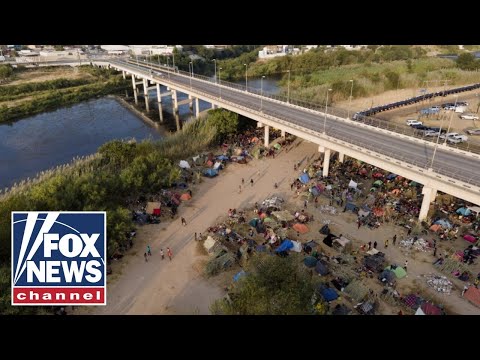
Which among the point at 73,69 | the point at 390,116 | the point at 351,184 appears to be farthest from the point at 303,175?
the point at 73,69

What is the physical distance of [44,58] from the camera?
428 feet

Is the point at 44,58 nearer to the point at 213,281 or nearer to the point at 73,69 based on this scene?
the point at 73,69

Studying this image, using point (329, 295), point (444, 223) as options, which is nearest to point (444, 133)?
point (444, 223)

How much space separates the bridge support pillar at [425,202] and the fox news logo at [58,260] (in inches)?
1056

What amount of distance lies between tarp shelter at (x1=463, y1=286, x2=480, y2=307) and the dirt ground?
0.36 m

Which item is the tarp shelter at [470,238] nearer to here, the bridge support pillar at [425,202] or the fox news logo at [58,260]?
the bridge support pillar at [425,202]

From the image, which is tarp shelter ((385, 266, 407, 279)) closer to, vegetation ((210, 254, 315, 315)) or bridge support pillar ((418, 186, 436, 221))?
vegetation ((210, 254, 315, 315))

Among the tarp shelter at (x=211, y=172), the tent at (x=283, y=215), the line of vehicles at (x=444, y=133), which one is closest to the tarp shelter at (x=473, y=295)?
the tent at (x=283, y=215)

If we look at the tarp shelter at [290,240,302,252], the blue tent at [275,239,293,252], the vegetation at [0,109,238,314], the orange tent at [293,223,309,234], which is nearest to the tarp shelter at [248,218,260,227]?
the orange tent at [293,223,309,234]

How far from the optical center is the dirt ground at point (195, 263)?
23.5m

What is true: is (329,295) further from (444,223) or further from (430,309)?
(444,223)

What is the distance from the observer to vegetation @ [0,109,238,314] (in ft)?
88.2

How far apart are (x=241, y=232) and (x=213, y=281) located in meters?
6.16

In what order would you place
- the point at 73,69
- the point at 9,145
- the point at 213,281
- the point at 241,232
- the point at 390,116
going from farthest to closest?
the point at 73,69 → the point at 390,116 → the point at 9,145 → the point at 241,232 → the point at 213,281
